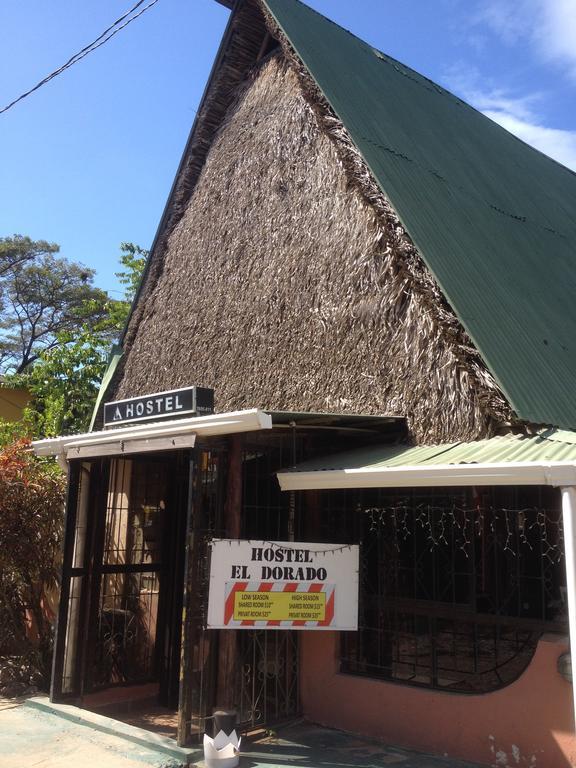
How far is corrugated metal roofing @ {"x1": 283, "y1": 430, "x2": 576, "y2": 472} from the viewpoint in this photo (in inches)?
203

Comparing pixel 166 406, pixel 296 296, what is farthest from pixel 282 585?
pixel 296 296

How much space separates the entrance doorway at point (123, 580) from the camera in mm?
7668

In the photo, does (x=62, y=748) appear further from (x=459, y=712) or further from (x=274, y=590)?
(x=459, y=712)

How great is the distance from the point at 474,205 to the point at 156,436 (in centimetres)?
532

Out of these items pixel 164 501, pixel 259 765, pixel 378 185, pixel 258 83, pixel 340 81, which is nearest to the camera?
pixel 259 765

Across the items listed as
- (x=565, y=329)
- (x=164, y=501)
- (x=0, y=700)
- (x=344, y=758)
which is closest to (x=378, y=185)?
(x=565, y=329)

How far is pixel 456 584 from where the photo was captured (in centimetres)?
638

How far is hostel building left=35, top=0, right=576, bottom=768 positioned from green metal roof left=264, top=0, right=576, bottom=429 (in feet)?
0.16

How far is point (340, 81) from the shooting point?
968 cm

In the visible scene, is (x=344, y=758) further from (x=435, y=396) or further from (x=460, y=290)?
(x=460, y=290)

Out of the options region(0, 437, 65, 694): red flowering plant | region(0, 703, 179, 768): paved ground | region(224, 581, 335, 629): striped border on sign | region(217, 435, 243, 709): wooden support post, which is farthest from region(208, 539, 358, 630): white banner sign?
region(0, 437, 65, 694): red flowering plant

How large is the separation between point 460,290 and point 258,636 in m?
3.75

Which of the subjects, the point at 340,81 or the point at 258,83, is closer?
the point at 340,81

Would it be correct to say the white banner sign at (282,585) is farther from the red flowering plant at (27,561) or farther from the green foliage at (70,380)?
the green foliage at (70,380)
